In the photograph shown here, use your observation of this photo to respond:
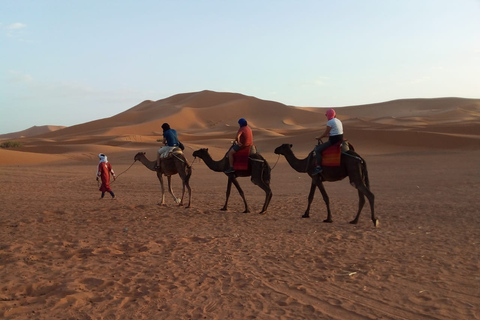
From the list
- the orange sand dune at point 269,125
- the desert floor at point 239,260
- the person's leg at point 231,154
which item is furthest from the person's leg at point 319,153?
the orange sand dune at point 269,125

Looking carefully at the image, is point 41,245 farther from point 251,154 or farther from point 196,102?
point 196,102

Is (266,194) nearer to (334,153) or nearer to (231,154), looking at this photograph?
(231,154)

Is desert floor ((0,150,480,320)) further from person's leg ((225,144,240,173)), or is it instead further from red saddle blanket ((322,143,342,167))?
red saddle blanket ((322,143,342,167))

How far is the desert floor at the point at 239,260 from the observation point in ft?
18.5

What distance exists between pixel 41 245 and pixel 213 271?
349 cm

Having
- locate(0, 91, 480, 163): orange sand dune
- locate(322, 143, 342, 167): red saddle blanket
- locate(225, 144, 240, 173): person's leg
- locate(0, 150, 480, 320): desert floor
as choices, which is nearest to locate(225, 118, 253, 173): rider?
locate(225, 144, 240, 173): person's leg

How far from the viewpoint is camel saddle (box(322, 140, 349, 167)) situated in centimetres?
1062

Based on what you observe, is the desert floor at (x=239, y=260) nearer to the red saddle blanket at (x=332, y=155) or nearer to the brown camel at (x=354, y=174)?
the brown camel at (x=354, y=174)

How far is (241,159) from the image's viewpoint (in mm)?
12141

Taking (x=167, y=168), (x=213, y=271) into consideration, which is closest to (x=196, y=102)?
(x=167, y=168)

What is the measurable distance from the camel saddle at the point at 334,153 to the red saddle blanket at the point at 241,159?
7.23 ft

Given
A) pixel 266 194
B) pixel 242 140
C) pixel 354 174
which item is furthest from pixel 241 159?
pixel 354 174

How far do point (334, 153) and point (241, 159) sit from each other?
8.36 ft

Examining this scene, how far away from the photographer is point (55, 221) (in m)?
10.8
